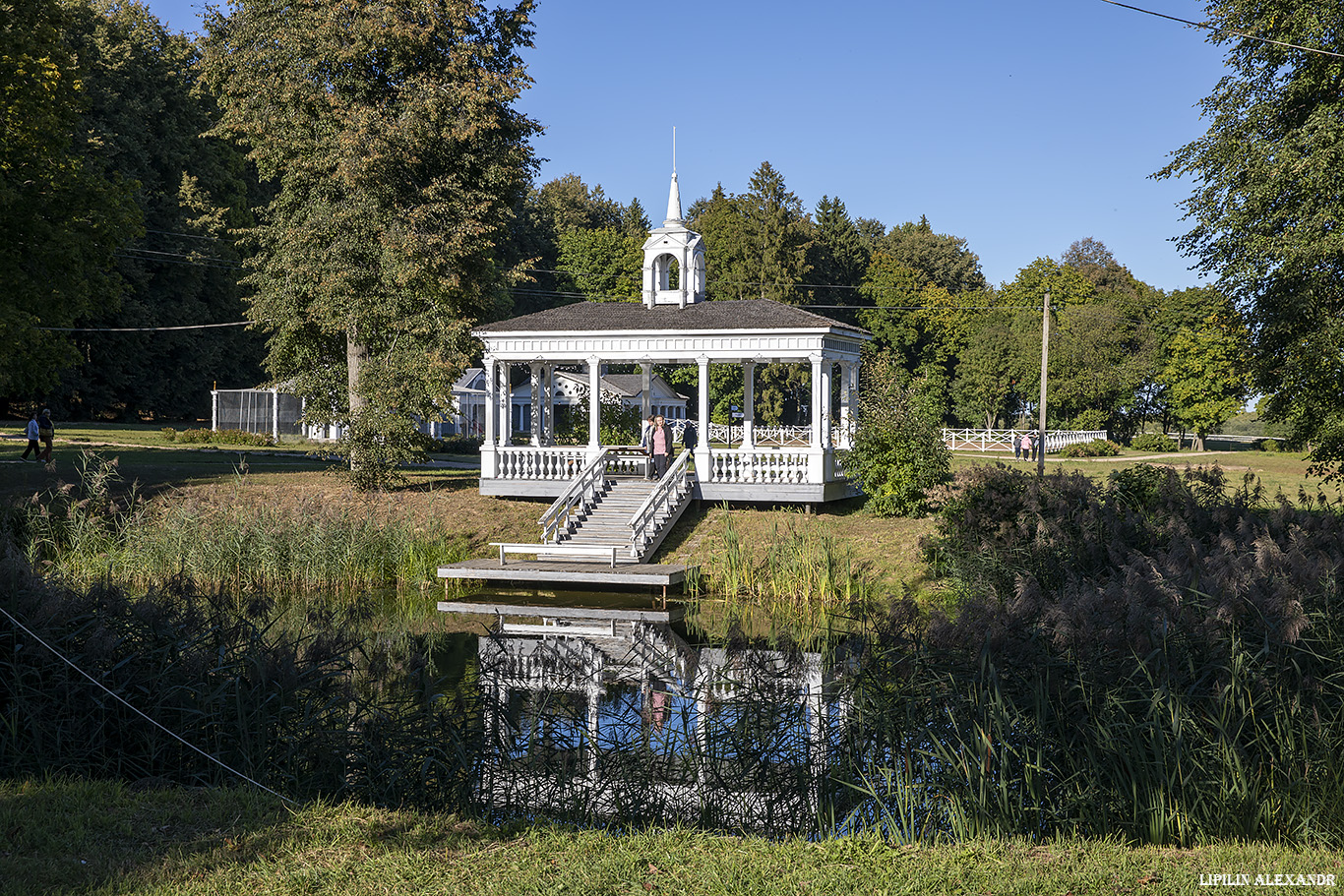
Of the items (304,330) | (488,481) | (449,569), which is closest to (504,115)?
(304,330)

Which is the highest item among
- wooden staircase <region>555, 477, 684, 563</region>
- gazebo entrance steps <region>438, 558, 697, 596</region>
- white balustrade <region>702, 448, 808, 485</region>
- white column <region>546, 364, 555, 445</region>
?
white column <region>546, 364, 555, 445</region>

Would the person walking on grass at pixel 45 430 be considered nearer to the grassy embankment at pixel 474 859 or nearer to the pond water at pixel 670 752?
the pond water at pixel 670 752

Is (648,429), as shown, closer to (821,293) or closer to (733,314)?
(733,314)

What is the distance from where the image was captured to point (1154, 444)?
6147 cm

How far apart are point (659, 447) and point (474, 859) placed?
1911 cm

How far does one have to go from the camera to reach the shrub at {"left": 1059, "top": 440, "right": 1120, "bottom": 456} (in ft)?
171

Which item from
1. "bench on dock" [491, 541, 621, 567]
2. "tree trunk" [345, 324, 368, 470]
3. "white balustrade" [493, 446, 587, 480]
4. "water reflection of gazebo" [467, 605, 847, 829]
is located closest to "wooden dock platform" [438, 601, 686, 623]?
"bench on dock" [491, 541, 621, 567]

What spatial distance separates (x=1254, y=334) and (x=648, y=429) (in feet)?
41.4

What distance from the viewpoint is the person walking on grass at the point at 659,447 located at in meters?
24.6

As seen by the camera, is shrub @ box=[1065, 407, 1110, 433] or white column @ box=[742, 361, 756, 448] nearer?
white column @ box=[742, 361, 756, 448]

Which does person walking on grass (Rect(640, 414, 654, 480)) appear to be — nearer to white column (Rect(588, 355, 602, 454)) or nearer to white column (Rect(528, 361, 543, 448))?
white column (Rect(588, 355, 602, 454))

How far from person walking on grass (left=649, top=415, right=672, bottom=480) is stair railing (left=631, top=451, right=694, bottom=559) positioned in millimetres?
814

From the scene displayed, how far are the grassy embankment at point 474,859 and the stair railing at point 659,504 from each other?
49.3 ft

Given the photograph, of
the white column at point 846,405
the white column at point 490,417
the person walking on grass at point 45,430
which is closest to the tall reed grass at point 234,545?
the white column at point 490,417
